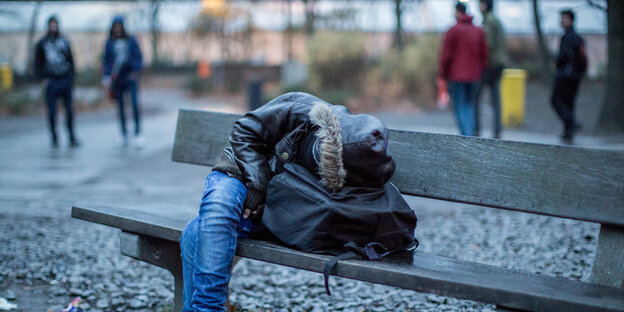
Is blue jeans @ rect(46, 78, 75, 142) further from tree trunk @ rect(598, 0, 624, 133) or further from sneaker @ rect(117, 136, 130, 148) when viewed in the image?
tree trunk @ rect(598, 0, 624, 133)

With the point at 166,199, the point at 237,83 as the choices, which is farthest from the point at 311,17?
the point at 166,199

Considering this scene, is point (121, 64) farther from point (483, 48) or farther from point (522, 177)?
point (522, 177)

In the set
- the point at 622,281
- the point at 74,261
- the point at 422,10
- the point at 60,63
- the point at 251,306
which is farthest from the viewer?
the point at 422,10

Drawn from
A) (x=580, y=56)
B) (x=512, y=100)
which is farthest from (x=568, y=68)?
(x=512, y=100)

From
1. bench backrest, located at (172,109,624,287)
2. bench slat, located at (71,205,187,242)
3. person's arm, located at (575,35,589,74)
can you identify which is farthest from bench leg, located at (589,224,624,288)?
person's arm, located at (575,35,589,74)

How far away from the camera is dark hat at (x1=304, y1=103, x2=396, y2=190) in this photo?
98.6 inches

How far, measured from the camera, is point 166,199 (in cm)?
615

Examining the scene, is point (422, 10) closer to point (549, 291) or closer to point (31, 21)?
point (31, 21)

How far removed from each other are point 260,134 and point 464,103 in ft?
18.1

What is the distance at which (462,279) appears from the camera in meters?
2.24

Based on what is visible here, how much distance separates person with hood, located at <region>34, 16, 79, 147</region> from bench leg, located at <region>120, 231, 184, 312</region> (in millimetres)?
7258

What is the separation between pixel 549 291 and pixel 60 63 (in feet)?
29.1

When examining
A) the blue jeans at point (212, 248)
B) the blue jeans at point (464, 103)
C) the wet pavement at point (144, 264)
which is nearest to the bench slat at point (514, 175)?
the blue jeans at point (212, 248)

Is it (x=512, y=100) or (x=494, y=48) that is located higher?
(x=494, y=48)
